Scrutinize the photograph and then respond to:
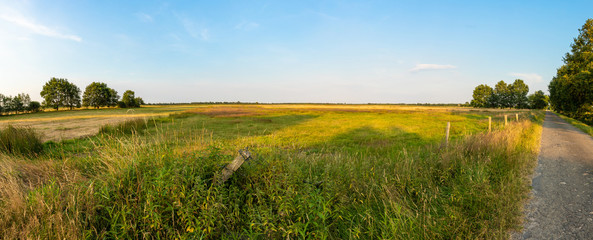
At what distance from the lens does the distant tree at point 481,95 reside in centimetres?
12269

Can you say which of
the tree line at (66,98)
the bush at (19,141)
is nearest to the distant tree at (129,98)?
the tree line at (66,98)

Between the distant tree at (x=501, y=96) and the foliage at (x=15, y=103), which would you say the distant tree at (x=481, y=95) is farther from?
the foliage at (x=15, y=103)

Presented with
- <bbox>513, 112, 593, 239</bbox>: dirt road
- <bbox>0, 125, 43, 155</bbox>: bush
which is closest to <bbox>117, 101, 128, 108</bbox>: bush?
<bbox>0, 125, 43, 155</bbox>: bush

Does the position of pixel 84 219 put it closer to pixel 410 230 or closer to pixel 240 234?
pixel 240 234

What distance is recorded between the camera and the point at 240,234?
367 cm

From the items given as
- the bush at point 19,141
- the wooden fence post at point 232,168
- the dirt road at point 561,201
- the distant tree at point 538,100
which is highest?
the distant tree at point 538,100

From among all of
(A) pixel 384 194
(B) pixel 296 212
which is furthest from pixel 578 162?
(B) pixel 296 212

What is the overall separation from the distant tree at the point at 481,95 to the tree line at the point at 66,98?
17273 centimetres

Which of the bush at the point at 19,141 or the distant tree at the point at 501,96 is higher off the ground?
the distant tree at the point at 501,96

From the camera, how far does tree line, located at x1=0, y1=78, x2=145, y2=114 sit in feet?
228

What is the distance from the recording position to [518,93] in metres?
115

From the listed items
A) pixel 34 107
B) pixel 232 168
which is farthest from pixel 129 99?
pixel 232 168

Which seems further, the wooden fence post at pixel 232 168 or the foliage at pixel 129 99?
the foliage at pixel 129 99

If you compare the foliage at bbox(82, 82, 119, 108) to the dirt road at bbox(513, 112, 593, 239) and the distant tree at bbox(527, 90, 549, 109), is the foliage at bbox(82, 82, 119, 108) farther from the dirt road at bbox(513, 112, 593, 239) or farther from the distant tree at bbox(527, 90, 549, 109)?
the distant tree at bbox(527, 90, 549, 109)
